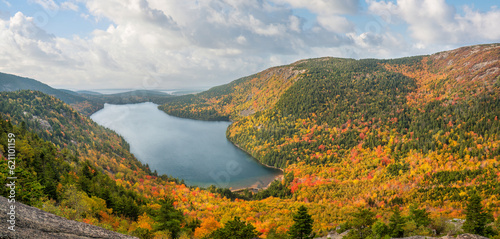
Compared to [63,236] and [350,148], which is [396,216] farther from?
[350,148]

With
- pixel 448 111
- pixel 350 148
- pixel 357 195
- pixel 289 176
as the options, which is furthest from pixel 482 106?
pixel 289 176

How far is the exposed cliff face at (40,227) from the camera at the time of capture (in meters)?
12.6

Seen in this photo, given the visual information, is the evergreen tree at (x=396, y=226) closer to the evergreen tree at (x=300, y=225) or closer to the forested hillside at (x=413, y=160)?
the evergreen tree at (x=300, y=225)

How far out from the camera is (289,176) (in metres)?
150

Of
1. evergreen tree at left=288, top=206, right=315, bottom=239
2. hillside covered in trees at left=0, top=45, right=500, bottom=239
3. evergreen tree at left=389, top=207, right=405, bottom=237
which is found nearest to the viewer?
evergreen tree at left=389, top=207, right=405, bottom=237

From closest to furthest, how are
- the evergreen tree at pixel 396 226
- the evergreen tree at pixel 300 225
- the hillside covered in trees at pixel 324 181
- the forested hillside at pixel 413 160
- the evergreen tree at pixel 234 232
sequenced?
1. the evergreen tree at pixel 234 232
2. the evergreen tree at pixel 396 226
3. the evergreen tree at pixel 300 225
4. the hillside covered in trees at pixel 324 181
5. the forested hillside at pixel 413 160

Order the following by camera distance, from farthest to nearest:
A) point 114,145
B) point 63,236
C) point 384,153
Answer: point 114,145, point 384,153, point 63,236

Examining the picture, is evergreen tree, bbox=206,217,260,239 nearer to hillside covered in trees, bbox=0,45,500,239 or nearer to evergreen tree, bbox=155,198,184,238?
hillside covered in trees, bbox=0,45,500,239

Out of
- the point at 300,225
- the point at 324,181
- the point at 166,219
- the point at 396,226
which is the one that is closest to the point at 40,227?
the point at 166,219

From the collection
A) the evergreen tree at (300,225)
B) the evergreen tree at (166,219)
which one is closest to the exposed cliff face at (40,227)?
the evergreen tree at (166,219)

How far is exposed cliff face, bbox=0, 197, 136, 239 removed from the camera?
12586 millimetres

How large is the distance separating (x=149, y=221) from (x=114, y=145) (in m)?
157

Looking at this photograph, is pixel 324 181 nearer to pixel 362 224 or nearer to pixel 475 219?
pixel 362 224

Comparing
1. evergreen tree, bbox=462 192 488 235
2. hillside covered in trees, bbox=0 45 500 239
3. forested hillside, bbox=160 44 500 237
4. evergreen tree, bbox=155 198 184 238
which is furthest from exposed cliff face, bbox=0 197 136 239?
forested hillside, bbox=160 44 500 237
